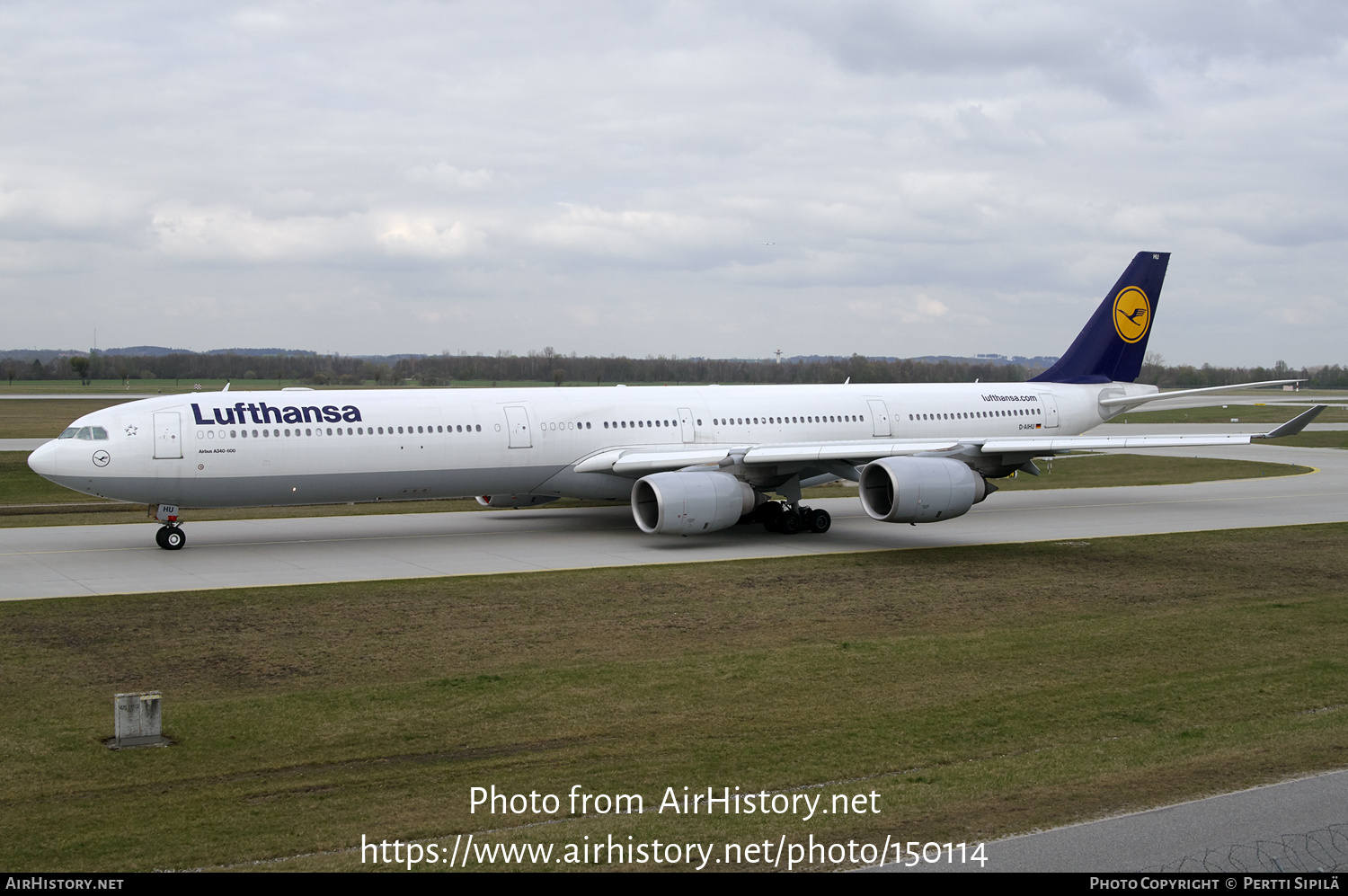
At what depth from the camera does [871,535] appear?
2816 centimetres

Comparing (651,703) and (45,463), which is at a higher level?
(45,463)

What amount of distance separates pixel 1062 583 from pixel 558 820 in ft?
47.7

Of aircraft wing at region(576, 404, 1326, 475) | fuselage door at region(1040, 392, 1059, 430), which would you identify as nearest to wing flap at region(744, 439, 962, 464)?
aircraft wing at region(576, 404, 1326, 475)

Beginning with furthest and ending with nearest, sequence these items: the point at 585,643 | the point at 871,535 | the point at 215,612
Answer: the point at 871,535 → the point at 215,612 → the point at 585,643

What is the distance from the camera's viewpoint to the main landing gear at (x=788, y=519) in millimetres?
28281

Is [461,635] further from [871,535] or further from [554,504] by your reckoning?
[554,504]

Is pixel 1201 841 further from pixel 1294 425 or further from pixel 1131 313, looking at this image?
pixel 1131 313

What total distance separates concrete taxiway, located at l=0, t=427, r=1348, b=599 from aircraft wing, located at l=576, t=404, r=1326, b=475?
1.77 metres

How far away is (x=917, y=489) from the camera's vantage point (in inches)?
1007

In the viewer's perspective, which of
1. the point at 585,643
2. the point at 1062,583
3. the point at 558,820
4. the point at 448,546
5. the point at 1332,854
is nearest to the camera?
the point at 1332,854

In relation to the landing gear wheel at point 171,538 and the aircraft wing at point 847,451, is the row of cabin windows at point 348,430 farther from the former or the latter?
the aircraft wing at point 847,451

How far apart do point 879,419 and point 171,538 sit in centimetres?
1793

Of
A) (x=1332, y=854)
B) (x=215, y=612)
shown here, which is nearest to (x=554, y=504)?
(x=215, y=612)

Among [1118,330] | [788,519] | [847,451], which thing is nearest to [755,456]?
[847,451]
